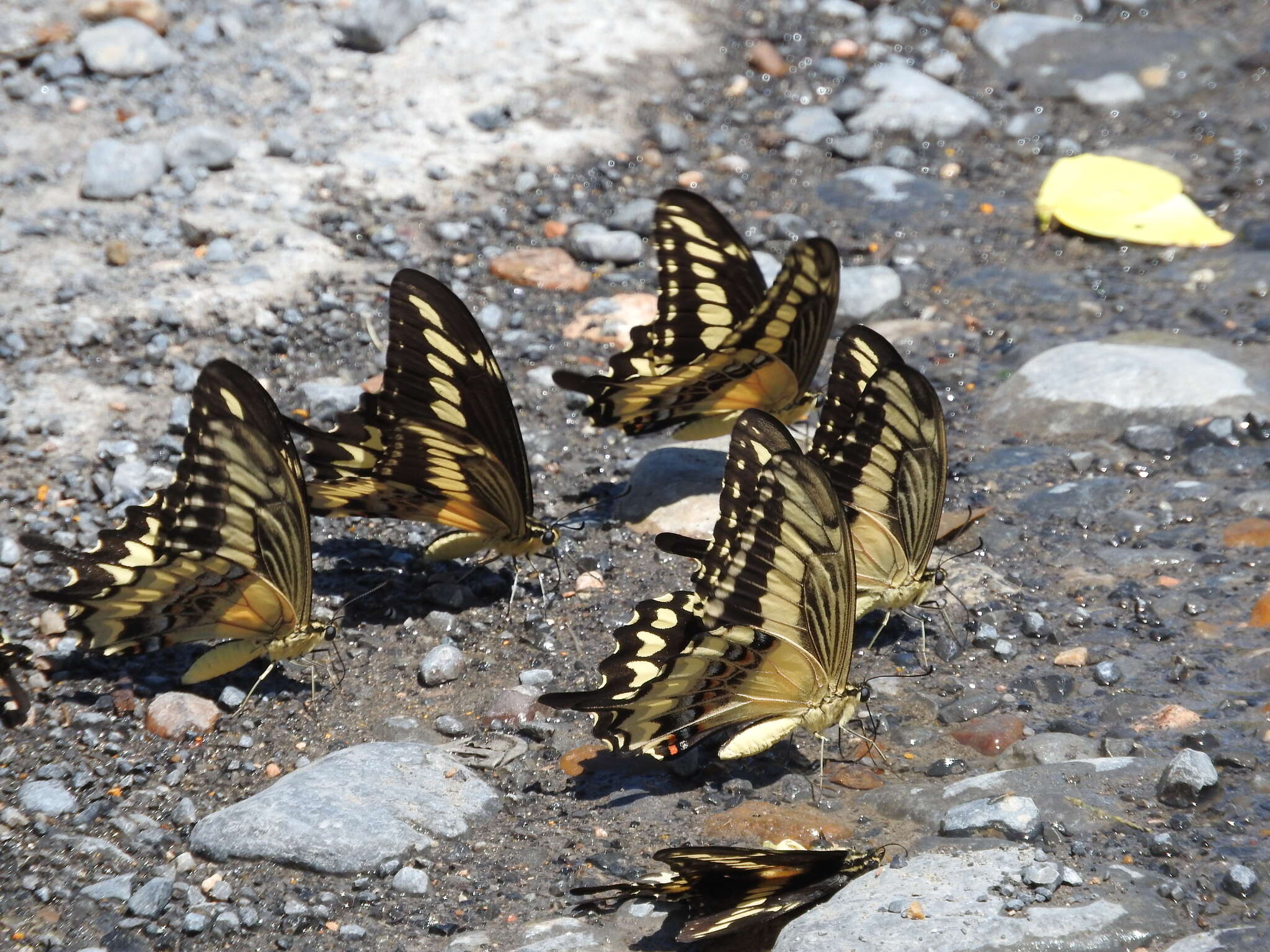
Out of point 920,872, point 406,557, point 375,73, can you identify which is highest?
point 375,73

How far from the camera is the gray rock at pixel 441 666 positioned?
4465 millimetres

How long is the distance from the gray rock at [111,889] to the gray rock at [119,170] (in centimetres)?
445

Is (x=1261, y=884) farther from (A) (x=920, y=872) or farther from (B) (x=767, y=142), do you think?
(B) (x=767, y=142)

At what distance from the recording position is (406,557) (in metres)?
5.14

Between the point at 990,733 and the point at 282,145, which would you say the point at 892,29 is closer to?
the point at 282,145

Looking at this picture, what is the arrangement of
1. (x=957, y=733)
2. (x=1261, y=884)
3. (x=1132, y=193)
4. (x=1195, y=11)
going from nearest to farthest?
(x=1261, y=884) < (x=957, y=733) < (x=1132, y=193) < (x=1195, y=11)

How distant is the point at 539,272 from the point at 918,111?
3.13 meters

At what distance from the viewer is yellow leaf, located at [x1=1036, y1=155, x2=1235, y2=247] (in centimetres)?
739

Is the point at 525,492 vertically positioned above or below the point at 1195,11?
below

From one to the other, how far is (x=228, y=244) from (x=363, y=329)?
911 mm

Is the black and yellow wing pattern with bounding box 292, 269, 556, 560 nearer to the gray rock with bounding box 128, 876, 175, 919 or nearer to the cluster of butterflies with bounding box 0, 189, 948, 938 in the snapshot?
the cluster of butterflies with bounding box 0, 189, 948, 938

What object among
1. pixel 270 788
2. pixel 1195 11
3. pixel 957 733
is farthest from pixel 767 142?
pixel 270 788

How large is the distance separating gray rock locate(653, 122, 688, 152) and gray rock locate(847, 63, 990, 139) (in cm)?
118

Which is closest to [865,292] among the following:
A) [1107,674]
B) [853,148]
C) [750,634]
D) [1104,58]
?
[853,148]
